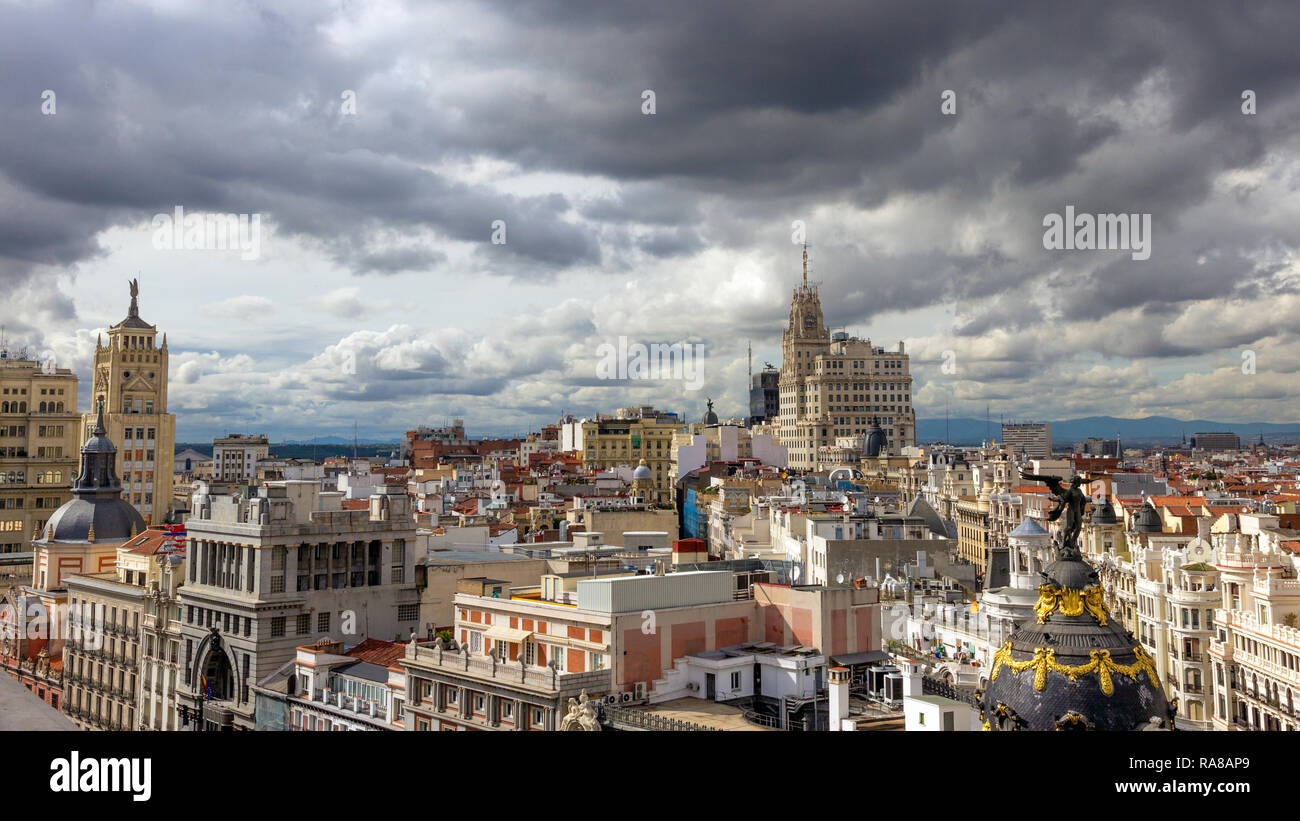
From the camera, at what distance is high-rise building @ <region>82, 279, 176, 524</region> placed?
112 m

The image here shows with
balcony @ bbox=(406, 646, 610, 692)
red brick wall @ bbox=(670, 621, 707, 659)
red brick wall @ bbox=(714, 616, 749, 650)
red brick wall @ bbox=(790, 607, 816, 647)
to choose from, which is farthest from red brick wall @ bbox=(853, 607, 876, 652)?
balcony @ bbox=(406, 646, 610, 692)

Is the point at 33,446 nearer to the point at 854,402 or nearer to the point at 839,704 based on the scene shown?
the point at 839,704

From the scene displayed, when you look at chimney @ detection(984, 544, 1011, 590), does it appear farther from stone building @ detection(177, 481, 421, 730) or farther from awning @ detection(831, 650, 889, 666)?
stone building @ detection(177, 481, 421, 730)

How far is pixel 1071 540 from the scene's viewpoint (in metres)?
19.1

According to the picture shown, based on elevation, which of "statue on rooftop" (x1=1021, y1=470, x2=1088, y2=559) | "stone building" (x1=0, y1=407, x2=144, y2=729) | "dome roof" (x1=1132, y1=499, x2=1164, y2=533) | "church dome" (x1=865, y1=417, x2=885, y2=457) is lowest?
"stone building" (x1=0, y1=407, x2=144, y2=729)

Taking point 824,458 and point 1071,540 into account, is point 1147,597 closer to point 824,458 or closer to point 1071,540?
point 1071,540

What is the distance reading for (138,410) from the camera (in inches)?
4498

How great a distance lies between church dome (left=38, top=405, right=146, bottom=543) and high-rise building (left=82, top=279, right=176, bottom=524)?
32.5m

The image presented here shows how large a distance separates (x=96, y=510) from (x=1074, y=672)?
7620cm

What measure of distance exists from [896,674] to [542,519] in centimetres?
7529

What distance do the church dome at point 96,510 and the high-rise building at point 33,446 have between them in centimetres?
2783

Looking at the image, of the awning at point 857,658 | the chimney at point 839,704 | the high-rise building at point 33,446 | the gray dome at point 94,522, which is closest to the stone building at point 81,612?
the gray dome at point 94,522

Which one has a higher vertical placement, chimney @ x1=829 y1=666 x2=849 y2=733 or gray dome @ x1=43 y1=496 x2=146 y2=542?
gray dome @ x1=43 y1=496 x2=146 y2=542
